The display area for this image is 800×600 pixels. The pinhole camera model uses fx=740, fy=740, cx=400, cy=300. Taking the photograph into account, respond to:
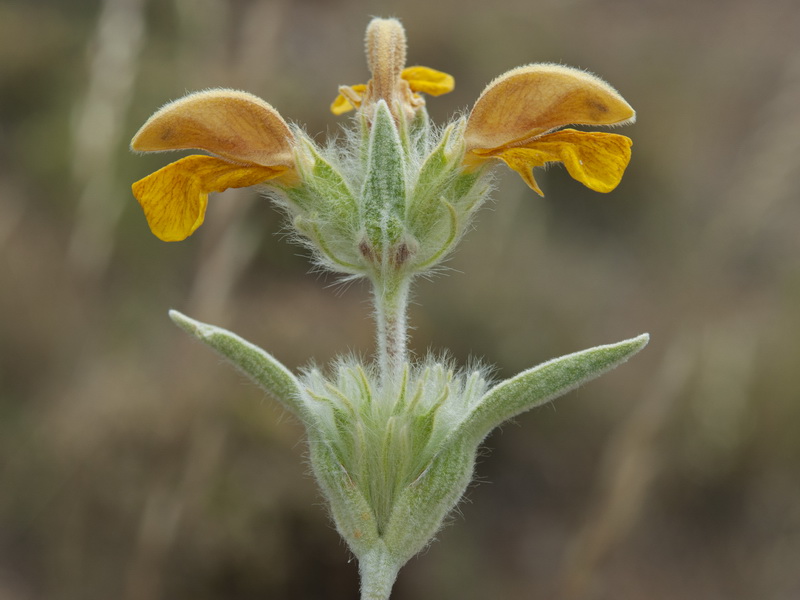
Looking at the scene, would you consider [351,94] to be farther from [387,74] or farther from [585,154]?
[585,154]

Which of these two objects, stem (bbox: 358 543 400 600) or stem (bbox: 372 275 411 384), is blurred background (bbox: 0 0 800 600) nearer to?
stem (bbox: 372 275 411 384)

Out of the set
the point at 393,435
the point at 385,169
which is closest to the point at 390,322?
the point at 393,435

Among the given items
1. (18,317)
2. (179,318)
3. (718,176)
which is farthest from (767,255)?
(179,318)

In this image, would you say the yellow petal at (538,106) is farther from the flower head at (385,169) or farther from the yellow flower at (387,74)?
the yellow flower at (387,74)

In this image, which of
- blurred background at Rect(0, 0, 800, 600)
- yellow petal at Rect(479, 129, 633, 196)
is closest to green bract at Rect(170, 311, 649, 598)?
yellow petal at Rect(479, 129, 633, 196)

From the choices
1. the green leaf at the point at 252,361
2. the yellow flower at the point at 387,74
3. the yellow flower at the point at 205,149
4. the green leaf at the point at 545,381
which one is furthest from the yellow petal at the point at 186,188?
the green leaf at the point at 545,381
